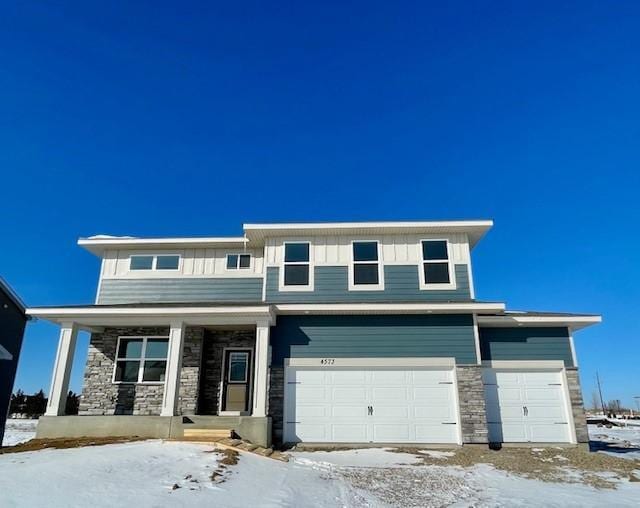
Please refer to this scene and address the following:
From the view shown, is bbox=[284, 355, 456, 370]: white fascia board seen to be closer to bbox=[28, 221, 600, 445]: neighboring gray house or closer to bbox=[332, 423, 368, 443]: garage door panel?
bbox=[28, 221, 600, 445]: neighboring gray house

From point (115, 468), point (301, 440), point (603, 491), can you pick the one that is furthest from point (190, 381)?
point (603, 491)

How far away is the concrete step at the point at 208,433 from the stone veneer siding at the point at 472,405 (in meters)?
5.90

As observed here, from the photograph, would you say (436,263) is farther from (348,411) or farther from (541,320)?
(348,411)

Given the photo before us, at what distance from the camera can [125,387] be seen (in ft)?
42.0

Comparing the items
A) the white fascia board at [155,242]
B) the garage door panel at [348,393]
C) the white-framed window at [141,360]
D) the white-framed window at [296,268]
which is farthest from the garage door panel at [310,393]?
the white fascia board at [155,242]

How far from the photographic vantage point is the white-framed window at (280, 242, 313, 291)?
42.6 ft

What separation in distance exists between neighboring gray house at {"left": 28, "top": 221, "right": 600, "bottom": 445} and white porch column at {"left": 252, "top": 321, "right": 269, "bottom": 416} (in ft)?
0.12

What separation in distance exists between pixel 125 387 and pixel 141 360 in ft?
2.79

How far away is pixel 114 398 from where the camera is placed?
12711mm

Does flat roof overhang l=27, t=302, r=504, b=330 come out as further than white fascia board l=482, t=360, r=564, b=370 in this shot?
No

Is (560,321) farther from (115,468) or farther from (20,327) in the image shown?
(20,327)

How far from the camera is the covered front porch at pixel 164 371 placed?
35.7 ft

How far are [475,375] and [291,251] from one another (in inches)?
244

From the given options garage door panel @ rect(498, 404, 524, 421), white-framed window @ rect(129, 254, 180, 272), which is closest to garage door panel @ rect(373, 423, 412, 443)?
garage door panel @ rect(498, 404, 524, 421)
